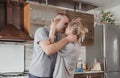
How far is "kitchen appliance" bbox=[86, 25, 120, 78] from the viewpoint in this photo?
418 centimetres

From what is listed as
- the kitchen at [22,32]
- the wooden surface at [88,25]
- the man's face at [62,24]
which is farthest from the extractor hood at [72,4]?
the man's face at [62,24]

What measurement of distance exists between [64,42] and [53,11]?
91.9 inches

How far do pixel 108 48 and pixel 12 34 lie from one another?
2145 mm

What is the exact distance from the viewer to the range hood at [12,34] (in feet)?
10.3

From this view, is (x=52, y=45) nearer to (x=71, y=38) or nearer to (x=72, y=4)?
(x=71, y=38)

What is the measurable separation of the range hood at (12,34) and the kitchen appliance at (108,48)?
1.74 metres

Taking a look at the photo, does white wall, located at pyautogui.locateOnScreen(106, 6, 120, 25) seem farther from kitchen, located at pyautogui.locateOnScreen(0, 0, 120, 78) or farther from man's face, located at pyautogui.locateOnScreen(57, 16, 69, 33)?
man's face, located at pyautogui.locateOnScreen(57, 16, 69, 33)

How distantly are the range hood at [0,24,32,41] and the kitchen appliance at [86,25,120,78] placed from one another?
1739mm

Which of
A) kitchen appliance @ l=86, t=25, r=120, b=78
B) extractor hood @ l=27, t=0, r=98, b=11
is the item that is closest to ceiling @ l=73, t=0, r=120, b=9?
extractor hood @ l=27, t=0, r=98, b=11

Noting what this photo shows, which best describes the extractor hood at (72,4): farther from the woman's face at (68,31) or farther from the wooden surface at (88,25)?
the woman's face at (68,31)

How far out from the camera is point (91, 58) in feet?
14.8

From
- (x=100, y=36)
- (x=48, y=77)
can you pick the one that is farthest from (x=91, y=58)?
(x=48, y=77)

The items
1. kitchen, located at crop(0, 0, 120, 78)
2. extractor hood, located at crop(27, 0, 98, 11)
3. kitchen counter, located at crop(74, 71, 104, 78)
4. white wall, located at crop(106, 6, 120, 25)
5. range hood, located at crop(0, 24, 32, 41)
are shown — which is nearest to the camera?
range hood, located at crop(0, 24, 32, 41)

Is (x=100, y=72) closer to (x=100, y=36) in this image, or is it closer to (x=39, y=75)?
(x=100, y=36)
